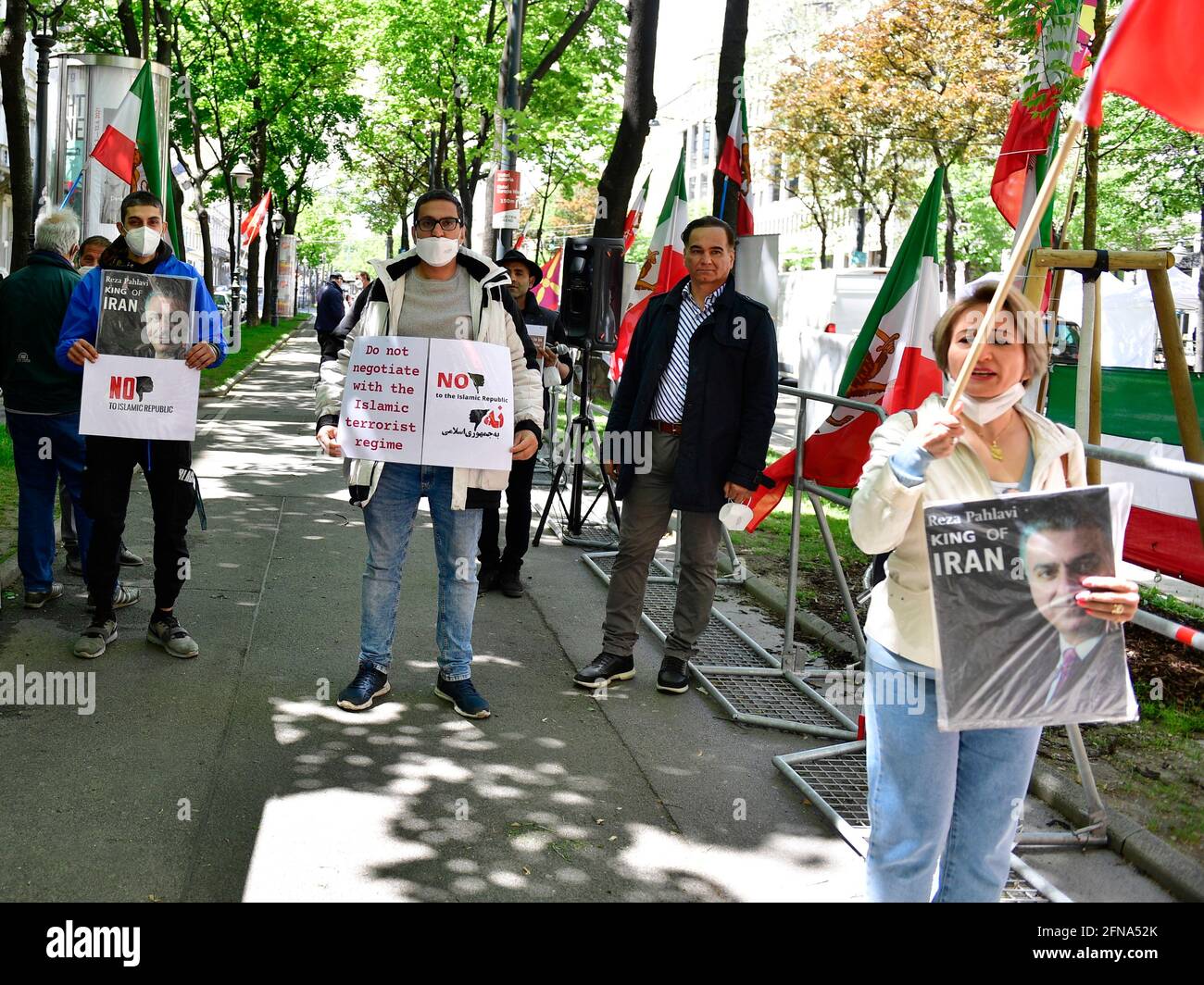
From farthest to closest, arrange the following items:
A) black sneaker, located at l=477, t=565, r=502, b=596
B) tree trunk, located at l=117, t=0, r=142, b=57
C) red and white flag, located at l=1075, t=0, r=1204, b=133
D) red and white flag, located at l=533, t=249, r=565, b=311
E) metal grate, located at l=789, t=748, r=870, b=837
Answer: red and white flag, located at l=533, t=249, r=565, b=311 < tree trunk, located at l=117, t=0, r=142, b=57 < black sneaker, located at l=477, t=565, r=502, b=596 < metal grate, located at l=789, t=748, r=870, b=837 < red and white flag, located at l=1075, t=0, r=1204, b=133

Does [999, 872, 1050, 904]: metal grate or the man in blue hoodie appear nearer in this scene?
[999, 872, 1050, 904]: metal grate

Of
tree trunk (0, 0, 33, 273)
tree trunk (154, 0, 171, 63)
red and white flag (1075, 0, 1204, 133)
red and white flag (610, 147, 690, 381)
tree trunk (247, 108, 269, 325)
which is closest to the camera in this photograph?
red and white flag (1075, 0, 1204, 133)

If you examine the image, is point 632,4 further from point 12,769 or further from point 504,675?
point 12,769

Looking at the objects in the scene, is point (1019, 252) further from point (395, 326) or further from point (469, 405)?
point (395, 326)

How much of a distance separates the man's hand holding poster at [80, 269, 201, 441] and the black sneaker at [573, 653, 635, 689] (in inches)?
88.6

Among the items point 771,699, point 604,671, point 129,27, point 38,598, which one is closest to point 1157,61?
point 771,699

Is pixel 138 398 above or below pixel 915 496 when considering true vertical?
below

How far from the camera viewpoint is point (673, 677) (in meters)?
6.10

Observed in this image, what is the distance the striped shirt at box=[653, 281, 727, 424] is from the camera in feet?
19.5

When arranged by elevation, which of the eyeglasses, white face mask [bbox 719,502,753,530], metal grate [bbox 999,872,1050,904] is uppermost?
the eyeglasses

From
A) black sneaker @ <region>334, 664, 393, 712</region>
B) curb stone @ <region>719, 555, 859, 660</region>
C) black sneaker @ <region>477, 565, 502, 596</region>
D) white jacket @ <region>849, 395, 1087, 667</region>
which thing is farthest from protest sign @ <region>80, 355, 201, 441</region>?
white jacket @ <region>849, 395, 1087, 667</region>

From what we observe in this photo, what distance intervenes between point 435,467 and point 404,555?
428 mm

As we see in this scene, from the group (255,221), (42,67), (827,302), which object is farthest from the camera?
(255,221)

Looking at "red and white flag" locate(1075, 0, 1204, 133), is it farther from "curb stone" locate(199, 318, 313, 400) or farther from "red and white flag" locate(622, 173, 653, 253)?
"curb stone" locate(199, 318, 313, 400)
